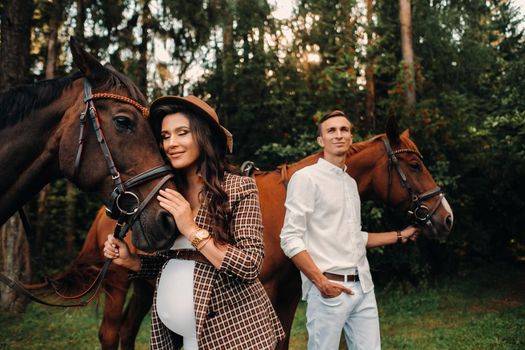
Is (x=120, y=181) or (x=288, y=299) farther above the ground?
(x=120, y=181)

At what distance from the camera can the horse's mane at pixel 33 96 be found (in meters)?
2.34

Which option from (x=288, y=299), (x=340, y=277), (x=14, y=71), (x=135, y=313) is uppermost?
(x=14, y=71)

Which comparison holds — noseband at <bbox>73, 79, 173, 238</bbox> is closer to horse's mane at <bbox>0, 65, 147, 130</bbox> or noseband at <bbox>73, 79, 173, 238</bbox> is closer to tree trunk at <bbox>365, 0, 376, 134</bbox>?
horse's mane at <bbox>0, 65, 147, 130</bbox>

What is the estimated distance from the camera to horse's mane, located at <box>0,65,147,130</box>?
2.34 m

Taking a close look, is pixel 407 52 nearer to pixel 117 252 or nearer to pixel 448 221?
pixel 448 221

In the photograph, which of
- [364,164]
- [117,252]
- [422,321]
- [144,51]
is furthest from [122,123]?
[144,51]

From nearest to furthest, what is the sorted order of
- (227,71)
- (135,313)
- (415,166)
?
1. (415,166)
2. (135,313)
3. (227,71)

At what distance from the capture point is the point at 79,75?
2.42 metres

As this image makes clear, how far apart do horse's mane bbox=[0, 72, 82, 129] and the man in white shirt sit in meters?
1.48

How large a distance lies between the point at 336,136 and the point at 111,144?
152 cm

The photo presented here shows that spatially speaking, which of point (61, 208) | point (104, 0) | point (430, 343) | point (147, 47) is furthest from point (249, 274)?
point (61, 208)

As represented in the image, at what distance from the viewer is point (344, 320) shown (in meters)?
2.88

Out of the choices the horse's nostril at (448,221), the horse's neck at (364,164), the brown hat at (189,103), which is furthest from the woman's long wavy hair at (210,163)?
the horse's nostril at (448,221)

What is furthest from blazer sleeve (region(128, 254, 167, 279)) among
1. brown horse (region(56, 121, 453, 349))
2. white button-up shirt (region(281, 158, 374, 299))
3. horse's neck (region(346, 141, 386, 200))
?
horse's neck (region(346, 141, 386, 200))
